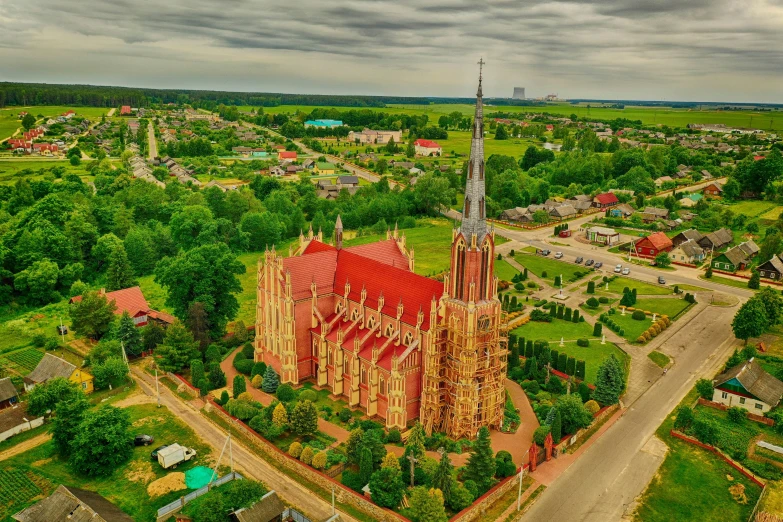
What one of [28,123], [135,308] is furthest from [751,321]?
[28,123]

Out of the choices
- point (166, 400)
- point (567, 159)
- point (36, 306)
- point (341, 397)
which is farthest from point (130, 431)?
point (567, 159)

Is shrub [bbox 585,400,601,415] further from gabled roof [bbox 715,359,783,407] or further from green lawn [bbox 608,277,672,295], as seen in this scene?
green lawn [bbox 608,277,672,295]

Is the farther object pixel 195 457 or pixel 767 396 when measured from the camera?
pixel 767 396

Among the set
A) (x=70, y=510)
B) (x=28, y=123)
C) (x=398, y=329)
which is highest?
(x=28, y=123)

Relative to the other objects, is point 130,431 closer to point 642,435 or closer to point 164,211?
point 642,435

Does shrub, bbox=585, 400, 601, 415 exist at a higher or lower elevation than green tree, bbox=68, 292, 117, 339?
lower

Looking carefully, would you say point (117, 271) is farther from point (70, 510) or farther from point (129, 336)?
point (70, 510)

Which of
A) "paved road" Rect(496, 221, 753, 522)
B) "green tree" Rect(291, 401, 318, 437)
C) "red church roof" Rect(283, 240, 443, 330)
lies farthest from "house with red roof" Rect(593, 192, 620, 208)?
"green tree" Rect(291, 401, 318, 437)
